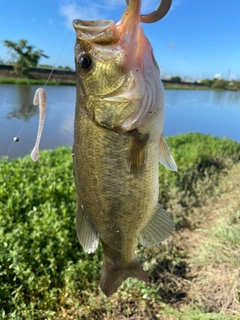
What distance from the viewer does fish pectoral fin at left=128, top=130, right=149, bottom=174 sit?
1.50 metres

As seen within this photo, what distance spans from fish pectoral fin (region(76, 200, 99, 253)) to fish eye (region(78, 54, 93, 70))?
717 mm

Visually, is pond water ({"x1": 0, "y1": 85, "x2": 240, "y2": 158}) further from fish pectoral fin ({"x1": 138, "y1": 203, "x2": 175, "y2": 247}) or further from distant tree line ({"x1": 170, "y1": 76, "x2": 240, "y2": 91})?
distant tree line ({"x1": 170, "y1": 76, "x2": 240, "y2": 91})

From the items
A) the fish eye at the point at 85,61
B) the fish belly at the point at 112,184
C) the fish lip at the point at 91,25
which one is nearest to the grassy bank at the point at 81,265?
the fish belly at the point at 112,184

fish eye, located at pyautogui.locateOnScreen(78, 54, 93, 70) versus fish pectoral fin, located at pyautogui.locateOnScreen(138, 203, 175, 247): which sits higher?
fish eye, located at pyautogui.locateOnScreen(78, 54, 93, 70)

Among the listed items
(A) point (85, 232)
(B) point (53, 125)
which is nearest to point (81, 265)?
(A) point (85, 232)

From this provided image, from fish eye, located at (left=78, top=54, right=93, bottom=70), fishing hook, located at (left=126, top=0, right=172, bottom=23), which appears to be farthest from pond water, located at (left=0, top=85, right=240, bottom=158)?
fishing hook, located at (left=126, top=0, right=172, bottom=23)

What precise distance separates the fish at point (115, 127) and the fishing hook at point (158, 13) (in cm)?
3

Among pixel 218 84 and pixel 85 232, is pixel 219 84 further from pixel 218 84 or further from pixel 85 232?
pixel 85 232

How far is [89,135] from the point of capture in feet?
4.91

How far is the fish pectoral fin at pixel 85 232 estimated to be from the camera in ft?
5.52

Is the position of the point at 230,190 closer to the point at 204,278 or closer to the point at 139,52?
the point at 204,278

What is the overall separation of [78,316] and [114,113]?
2.65 metres

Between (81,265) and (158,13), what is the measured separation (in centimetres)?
312

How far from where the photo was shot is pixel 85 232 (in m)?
1.70
